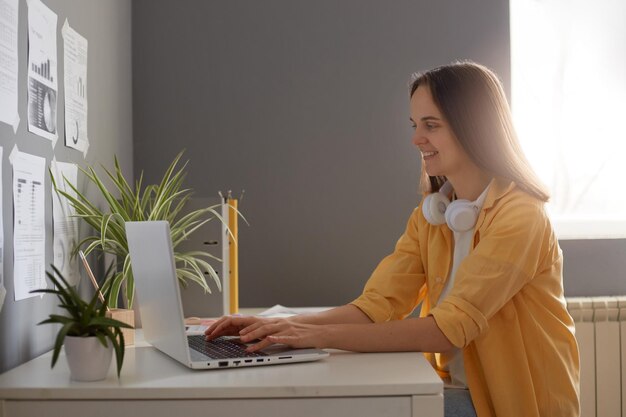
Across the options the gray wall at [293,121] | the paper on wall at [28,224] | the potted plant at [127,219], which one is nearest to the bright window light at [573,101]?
the gray wall at [293,121]

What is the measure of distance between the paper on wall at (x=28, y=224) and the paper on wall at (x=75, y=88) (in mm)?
236

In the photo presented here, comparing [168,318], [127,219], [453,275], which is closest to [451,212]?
[453,275]

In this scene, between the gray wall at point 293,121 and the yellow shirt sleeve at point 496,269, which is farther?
the gray wall at point 293,121

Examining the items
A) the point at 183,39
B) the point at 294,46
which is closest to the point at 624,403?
the point at 294,46

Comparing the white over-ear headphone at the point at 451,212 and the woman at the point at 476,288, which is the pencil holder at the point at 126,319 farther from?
the white over-ear headphone at the point at 451,212

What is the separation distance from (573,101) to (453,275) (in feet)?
4.14

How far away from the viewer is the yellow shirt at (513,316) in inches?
64.5

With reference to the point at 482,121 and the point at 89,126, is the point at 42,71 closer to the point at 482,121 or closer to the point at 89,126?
the point at 89,126

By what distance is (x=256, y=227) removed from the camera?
2740mm

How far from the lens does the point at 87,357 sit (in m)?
1.36

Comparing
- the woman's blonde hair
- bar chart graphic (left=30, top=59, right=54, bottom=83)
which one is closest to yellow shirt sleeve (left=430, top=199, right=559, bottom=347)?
the woman's blonde hair

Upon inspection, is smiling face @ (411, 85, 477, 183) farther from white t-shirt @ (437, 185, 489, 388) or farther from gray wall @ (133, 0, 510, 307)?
gray wall @ (133, 0, 510, 307)

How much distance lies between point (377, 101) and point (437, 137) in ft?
3.03

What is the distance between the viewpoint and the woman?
5.30 ft
